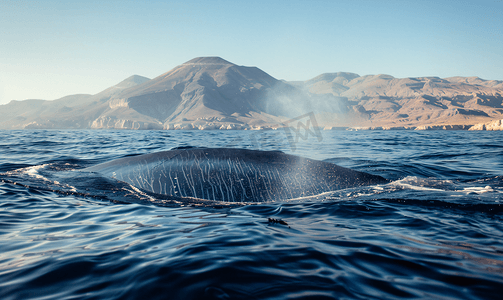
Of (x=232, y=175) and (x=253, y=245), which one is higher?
(x=232, y=175)

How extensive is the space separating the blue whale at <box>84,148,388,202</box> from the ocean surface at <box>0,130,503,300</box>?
0.35 m

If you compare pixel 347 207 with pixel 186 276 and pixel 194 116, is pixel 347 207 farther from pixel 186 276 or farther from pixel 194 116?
pixel 194 116

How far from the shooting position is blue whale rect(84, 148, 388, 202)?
614cm

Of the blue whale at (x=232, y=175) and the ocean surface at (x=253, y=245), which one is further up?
the blue whale at (x=232, y=175)

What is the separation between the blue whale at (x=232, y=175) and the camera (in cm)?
614

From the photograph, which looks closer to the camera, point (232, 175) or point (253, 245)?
point (253, 245)

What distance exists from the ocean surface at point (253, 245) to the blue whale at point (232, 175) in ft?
1.14

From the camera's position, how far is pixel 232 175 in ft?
21.2

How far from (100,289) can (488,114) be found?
160 m

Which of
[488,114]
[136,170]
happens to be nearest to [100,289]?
[136,170]

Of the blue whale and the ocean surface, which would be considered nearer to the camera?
the ocean surface

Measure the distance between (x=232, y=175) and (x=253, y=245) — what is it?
3050 millimetres

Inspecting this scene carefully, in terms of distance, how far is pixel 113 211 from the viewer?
527 centimetres

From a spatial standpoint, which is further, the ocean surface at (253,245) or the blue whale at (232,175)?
the blue whale at (232,175)
